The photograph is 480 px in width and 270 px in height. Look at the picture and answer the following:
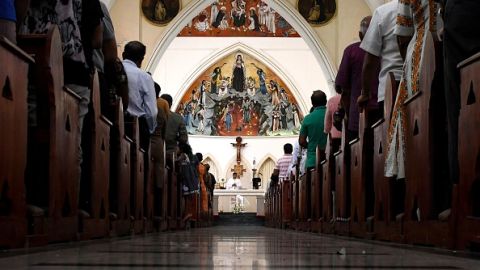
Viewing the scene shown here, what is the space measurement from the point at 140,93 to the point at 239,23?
2045 centimetres

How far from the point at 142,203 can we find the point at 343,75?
6.48ft

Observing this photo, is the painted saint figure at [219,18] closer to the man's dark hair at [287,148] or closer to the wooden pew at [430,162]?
the man's dark hair at [287,148]

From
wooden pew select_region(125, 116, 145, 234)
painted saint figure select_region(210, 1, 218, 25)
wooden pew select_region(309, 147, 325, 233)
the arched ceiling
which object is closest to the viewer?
wooden pew select_region(125, 116, 145, 234)

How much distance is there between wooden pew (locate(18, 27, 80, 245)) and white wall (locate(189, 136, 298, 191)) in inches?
992

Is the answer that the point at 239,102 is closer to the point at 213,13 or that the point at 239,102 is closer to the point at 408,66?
the point at 213,13

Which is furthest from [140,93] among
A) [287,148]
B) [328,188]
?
[287,148]

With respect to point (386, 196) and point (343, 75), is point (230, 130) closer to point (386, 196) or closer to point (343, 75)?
point (343, 75)

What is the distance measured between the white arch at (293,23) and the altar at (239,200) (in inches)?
306

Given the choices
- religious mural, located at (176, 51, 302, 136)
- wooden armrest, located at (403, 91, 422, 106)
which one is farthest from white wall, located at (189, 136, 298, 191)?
wooden armrest, located at (403, 91, 422, 106)

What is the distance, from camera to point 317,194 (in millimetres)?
7066

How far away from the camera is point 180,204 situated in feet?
31.6

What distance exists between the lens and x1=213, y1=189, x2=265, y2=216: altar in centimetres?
2464

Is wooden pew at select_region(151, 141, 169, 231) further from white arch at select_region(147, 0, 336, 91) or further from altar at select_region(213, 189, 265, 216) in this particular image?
altar at select_region(213, 189, 265, 216)

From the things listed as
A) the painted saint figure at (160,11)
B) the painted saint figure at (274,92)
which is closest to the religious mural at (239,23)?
the painted saint figure at (274,92)
